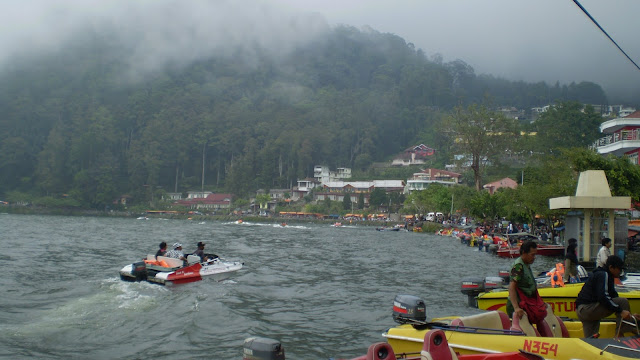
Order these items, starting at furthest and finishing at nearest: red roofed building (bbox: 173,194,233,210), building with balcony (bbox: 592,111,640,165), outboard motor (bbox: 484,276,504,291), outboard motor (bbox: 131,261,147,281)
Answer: red roofed building (bbox: 173,194,233,210), building with balcony (bbox: 592,111,640,165), outboard motor (bbox: 131,261,147,281), outboard motor (bbox: 484,276,504,291)

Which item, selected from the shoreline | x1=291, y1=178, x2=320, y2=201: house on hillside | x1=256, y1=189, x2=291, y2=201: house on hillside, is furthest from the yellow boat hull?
x1=256, y1=189, x2=291, y2=201: house on hillside

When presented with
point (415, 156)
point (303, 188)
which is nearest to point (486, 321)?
point (303, 188)

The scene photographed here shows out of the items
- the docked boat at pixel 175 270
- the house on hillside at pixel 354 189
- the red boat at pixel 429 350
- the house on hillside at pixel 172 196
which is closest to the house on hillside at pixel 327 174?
the house on hillside at pixel 354 189

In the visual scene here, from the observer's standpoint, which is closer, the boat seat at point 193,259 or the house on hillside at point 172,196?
the boat seat at point 193,259

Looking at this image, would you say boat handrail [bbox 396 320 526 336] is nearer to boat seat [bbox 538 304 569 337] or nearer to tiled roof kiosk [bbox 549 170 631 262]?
boat seat [bbox 538 304 569 337]

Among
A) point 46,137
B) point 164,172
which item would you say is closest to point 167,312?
point 164,172

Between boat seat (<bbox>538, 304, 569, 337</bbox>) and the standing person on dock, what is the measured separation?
0.14m

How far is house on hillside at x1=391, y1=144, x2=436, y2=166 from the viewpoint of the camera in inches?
5773

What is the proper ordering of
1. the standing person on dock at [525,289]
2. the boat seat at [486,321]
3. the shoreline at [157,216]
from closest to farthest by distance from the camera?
the standing person on dock at [525,289] → the boat seat at [486,321] → the shoreline at [157,216]

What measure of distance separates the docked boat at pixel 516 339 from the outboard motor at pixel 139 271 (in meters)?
12.5

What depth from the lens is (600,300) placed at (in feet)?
27.1

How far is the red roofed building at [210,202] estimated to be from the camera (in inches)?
4934

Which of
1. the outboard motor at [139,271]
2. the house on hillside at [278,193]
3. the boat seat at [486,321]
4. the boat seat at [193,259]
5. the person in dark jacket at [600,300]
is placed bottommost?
the outboard motor at [139,271]

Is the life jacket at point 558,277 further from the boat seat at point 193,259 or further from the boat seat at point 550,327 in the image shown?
the boat seat at point 193,259
